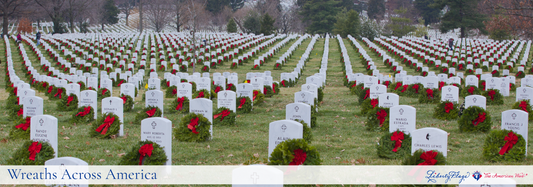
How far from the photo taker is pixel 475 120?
31.0 feet

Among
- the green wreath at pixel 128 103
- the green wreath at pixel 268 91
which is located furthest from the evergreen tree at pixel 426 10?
the green wreath at pixel 128 103

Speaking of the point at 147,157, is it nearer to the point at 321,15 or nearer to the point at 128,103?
the point at 128,103

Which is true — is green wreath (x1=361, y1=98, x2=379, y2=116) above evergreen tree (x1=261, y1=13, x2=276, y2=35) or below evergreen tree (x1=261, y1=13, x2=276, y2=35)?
below

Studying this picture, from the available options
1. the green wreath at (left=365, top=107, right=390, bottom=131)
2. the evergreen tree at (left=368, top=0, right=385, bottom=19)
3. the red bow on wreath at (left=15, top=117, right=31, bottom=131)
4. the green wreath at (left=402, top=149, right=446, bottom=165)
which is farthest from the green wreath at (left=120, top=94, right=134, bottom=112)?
the evergreen tree at (left=368, top=0, right=385, bottom=19)

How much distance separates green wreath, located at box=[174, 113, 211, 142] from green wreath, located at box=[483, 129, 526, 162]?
16.8 feet

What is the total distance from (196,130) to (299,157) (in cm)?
351

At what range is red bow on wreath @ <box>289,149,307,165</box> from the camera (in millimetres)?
5895

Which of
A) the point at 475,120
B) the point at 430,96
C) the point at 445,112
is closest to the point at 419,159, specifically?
the point at 475,120

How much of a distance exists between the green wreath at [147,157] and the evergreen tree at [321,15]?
67598 mm

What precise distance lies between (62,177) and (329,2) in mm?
71435

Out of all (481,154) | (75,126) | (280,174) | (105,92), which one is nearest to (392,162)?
(481,154)

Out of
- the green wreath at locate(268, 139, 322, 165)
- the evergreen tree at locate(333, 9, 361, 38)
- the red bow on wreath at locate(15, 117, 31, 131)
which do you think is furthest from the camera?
the evergreen tree at locate(333, 9, 361, 38)

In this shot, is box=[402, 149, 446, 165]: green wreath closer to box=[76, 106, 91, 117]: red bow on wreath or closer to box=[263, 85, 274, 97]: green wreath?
box=[76, 106, 91, 117]: red bow on wreath

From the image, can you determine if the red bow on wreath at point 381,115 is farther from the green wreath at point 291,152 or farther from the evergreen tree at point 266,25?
the evergreen tree at point 266,25
